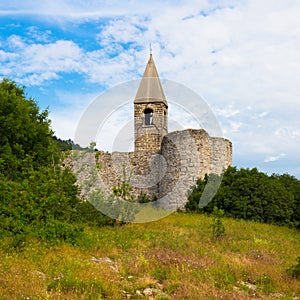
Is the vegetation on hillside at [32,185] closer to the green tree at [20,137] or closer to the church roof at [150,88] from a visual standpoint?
the green tree at [20,137]

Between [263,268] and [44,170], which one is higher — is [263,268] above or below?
below

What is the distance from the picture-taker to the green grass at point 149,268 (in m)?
7.83

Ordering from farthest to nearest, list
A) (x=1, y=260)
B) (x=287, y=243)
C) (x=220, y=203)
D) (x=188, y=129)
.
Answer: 1. (x=188, y=129)
2. (x=220, y=203)
3. (x=287, y=243)
4. (x=1, y=260)

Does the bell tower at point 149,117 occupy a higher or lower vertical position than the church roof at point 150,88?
lower

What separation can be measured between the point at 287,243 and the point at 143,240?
18.5 ft

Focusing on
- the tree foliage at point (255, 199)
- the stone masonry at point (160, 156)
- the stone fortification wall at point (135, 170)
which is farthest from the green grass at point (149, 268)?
the stone fortification wall at point (135, 170)

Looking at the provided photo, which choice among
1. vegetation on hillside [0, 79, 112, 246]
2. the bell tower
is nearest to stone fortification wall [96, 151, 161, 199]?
the bell tower

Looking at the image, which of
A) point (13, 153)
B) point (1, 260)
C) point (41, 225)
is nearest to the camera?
point (1, 260)

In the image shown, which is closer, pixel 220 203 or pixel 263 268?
pixel 263 268

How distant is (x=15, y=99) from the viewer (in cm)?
2009

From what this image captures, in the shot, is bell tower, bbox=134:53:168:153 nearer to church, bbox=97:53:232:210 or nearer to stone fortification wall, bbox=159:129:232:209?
church, bbox=97:53:232:210

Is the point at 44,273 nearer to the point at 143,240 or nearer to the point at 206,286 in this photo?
the point at 206,286

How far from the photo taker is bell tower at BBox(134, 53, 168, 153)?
26.1 meters

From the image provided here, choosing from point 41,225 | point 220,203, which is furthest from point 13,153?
point 220,203
